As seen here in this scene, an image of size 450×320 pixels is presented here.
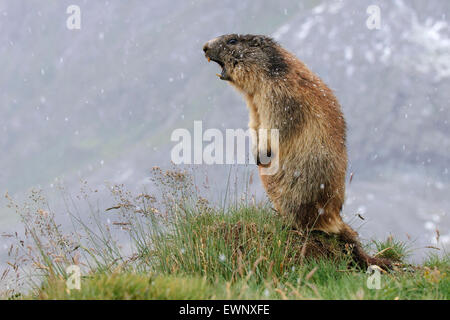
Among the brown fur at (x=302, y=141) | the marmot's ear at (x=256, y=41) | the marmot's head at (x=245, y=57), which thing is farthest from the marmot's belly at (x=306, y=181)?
the marmot's ear at (x=256, y=41)

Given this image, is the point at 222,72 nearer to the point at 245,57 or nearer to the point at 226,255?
the point at 245,57

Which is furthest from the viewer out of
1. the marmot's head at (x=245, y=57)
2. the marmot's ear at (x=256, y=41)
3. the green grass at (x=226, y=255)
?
the marmot's ear at (x=256, y=41)

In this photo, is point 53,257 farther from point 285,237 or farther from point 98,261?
point 285,237

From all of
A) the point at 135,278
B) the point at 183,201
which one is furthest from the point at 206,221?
the point at 135,278

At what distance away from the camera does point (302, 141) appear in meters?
6.04

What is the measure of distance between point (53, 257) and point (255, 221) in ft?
7.86

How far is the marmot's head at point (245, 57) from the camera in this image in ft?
21.3

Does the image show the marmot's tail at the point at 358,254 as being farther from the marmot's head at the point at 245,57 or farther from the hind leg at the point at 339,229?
the marmot's head at the point at 245,57

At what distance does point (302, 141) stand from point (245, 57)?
1.49m

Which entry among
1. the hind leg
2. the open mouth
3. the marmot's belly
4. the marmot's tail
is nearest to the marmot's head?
the open mouth

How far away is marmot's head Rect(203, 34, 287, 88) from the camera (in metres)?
6.50

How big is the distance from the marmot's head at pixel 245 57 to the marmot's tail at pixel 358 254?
219 cm

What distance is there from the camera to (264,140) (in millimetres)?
6312

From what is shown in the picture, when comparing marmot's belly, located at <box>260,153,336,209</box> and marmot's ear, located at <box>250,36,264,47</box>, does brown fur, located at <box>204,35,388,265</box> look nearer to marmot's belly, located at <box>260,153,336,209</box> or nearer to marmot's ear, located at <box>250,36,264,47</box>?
marmot's belly, located at <box>260,153,336,209</box>
